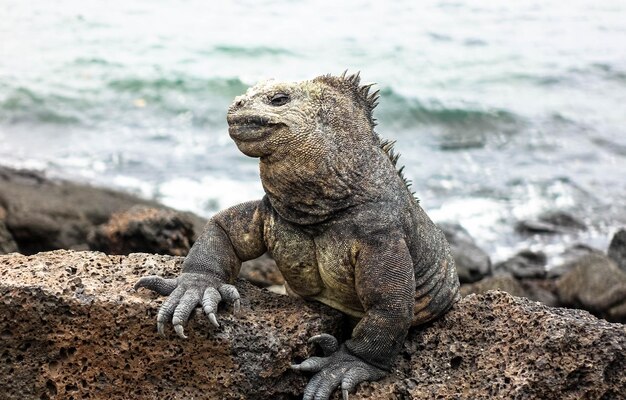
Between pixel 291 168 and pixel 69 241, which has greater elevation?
pixel 291 168

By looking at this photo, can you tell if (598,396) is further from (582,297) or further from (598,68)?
(598,68)

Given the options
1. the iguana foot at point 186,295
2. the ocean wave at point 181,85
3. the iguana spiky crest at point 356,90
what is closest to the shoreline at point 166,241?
the iguana foot at point 186,295

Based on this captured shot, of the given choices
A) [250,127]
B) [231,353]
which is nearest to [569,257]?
[231,353]

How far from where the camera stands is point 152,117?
59.4ft

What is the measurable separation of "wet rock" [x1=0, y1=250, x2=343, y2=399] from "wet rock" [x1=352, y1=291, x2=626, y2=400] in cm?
47

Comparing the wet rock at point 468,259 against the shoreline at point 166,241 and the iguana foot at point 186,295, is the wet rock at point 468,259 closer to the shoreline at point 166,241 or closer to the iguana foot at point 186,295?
the shoreline at point 166,241

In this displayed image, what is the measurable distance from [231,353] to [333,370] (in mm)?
524

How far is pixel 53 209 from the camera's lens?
425 inches

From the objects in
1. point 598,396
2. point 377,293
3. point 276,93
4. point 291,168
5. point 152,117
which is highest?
point 276,93

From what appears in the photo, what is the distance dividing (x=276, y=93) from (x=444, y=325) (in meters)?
1.61

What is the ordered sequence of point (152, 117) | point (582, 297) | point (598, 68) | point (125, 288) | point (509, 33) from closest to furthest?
point (125, 288)
point (582, 297)
point (152, 117)
point (598, 68)
point (509, 33)

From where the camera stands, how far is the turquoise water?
1459cm

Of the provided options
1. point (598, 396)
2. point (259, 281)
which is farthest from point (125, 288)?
point (259, 281)

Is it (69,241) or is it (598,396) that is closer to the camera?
(598,396)
